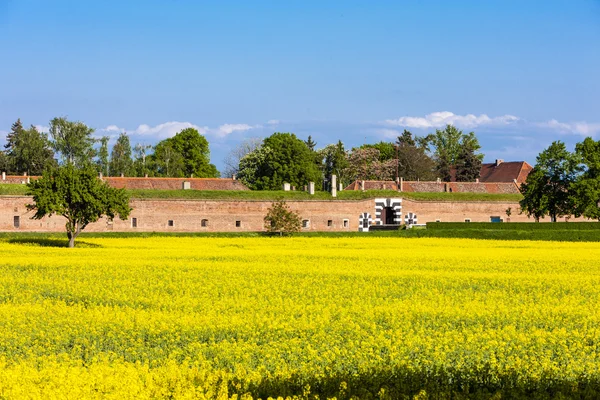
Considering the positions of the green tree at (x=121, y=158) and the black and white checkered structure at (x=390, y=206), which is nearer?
the black and white checkered structure at (x=390, y=206)

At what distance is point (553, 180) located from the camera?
65688 mm

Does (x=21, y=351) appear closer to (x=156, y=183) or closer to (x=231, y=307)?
(x=231, y=307)

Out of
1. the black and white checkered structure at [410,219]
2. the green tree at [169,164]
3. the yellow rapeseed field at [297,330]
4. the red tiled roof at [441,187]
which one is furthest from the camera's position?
the green tree at [169,164]

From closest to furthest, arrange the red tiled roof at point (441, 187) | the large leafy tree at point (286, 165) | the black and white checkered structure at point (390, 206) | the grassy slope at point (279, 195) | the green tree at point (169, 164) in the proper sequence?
the grassy slope at point (279, 195) → the black and white checkered structure at point (390, 206) → the red tiled roof at point (441, 187) → the large leafy tree at point (286, 165) → the green tree at point (169, 164)

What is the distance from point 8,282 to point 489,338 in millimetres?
16055

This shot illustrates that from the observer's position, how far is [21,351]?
1477cm

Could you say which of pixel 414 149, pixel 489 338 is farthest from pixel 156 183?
pixel 489 338

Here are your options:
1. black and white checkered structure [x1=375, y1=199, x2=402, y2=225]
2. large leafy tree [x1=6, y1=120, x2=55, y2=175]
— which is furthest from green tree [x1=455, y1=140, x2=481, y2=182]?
large leafy tree [x1=6, y1=120, x2=55, y2=175]

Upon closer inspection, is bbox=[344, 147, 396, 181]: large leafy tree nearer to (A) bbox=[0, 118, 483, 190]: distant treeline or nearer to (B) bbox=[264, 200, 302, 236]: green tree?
(A) bbox=[0, 118, 483, 190]: distant treeline

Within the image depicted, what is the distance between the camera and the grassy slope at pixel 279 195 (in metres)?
67.3

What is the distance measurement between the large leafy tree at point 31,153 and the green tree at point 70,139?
1.29m

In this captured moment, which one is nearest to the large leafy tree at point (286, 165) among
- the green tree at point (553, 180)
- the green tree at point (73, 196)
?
the green tree at point (553, 180)

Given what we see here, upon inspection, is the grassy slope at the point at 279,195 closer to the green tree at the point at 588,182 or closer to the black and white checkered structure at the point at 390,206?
the black and white checkered structure at the point at 390,206

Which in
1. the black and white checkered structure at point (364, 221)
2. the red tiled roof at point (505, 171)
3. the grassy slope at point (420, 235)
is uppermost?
the red tiled roof at point (505, 171)
